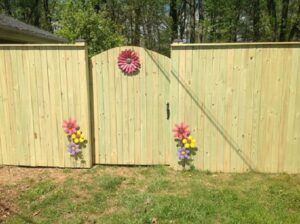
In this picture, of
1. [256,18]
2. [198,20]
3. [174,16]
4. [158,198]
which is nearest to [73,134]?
[158,198]

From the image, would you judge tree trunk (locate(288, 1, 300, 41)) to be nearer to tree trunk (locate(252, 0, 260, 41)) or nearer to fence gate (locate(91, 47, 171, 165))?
tree trunk (locate(252, 0, 260, 41))

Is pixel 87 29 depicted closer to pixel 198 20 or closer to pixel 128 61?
pixel 128 61

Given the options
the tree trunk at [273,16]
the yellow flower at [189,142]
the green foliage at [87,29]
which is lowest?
the yellow flower at [189,142]

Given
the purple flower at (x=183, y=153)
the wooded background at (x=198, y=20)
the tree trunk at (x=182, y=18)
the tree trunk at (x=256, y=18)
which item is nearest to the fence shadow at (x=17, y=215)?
the purple flower at (x=183, y=153)

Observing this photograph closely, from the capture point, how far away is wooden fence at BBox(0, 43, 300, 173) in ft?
13.8

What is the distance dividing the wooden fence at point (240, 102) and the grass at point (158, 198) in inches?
11.5

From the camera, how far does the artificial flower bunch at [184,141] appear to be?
14.3 ft

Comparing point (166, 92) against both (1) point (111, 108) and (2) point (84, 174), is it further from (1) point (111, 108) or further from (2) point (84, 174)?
(2) point (84, 174)

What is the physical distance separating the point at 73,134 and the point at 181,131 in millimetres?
1641

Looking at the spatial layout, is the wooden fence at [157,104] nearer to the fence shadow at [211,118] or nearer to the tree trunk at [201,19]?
the fence shadow at [211,118]

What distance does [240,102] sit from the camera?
4.28 meters

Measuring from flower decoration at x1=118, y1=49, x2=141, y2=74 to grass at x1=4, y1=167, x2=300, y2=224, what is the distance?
5.02ft

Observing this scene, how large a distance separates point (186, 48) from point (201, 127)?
3.86 ft

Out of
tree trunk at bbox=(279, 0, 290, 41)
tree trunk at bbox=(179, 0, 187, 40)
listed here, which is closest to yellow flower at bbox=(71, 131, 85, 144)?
tree trunk at bbox=(279, 0, 290, 41)
